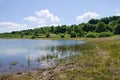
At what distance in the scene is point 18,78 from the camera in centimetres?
1675

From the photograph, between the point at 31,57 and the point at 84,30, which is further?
the point at 84,30

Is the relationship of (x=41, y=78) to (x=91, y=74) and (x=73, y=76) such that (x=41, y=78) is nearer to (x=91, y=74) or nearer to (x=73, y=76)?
(x=73, y=76)

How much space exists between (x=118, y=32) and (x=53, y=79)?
108 meters

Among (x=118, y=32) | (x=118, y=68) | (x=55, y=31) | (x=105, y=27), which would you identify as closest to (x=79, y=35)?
(x=105, y=27)

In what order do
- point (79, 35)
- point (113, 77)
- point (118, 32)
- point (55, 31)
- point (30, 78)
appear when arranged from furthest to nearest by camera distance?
1. point (55, 31)
2. point (79, 35)
3. point (118, 32)
4. point (30, 78)
5. point (113, 77)

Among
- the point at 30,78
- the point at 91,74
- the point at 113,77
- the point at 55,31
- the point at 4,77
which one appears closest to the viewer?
the point at 113,77

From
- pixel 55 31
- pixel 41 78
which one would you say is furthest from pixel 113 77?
pixel 55 31

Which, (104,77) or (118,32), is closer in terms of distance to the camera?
(104,77)

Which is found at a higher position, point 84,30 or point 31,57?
point 84,30

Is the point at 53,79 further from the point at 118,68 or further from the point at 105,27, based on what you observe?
the point at 105,27

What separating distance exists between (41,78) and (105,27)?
13887 cm

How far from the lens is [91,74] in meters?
15.3

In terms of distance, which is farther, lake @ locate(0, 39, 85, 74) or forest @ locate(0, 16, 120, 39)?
forest @ locate(0, 16, 120, 39)

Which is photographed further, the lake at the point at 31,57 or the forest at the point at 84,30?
the forest at the point at 84,30
